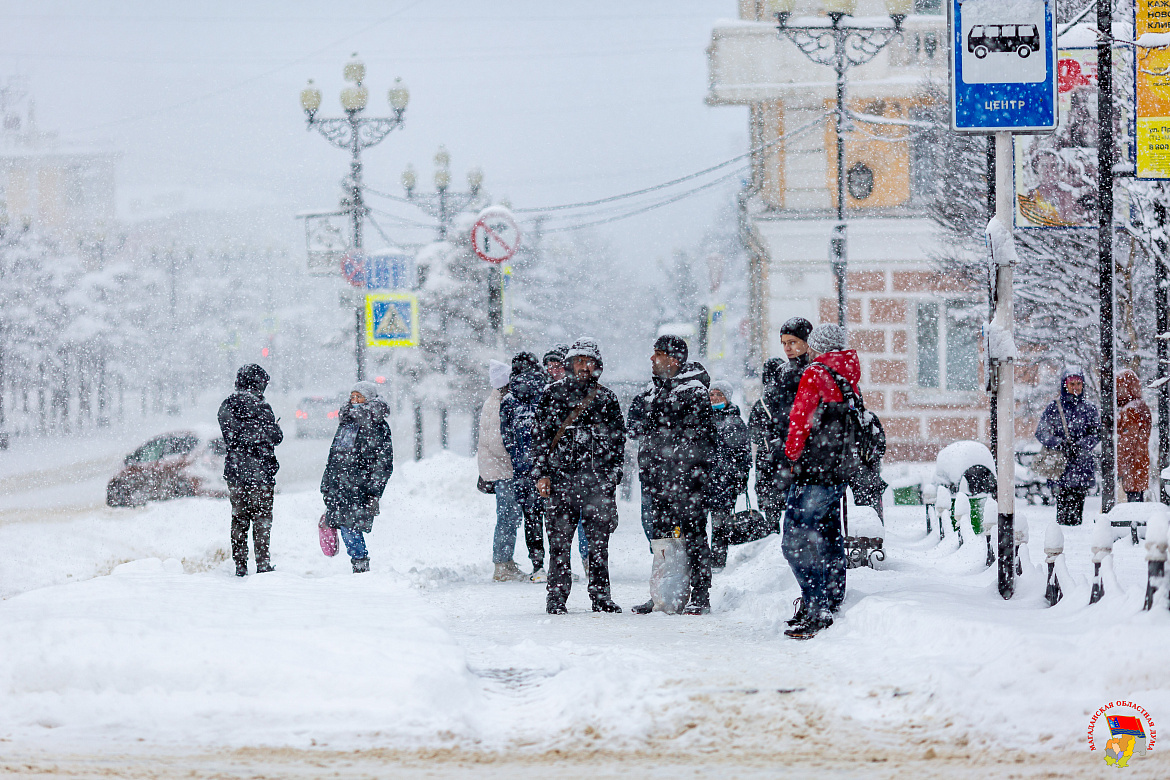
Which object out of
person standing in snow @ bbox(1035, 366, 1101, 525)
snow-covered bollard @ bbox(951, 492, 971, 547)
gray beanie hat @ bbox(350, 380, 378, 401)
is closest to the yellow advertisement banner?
person standing in snow @ bbox(1035, 366, 1101, 525)

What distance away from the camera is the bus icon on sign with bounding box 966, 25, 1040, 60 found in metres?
7.08

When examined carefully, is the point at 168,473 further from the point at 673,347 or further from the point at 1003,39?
the point at 1003,39

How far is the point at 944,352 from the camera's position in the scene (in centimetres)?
2455

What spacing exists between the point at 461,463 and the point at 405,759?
13.9 meters

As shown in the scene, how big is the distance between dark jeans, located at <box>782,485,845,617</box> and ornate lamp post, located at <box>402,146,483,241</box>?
69.7ft

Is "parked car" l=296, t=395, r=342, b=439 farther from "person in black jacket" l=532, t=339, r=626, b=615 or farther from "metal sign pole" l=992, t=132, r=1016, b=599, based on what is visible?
"metal sign pole" l=992, t=132, r=1016, b=599

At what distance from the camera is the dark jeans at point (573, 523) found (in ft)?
27.2

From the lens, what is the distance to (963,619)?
5969 millimetres

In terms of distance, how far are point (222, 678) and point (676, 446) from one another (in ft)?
11.9

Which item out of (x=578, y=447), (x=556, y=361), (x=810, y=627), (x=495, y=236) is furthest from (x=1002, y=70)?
(x=495, y=236)

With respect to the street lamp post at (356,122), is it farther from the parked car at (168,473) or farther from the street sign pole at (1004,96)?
the street sign pole at (1004,96)

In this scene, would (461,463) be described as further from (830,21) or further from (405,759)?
(405,759)

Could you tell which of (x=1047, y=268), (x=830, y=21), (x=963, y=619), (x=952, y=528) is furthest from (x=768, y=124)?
(x=963, y=619)

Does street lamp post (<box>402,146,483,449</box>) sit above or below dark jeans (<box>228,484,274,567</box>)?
above
